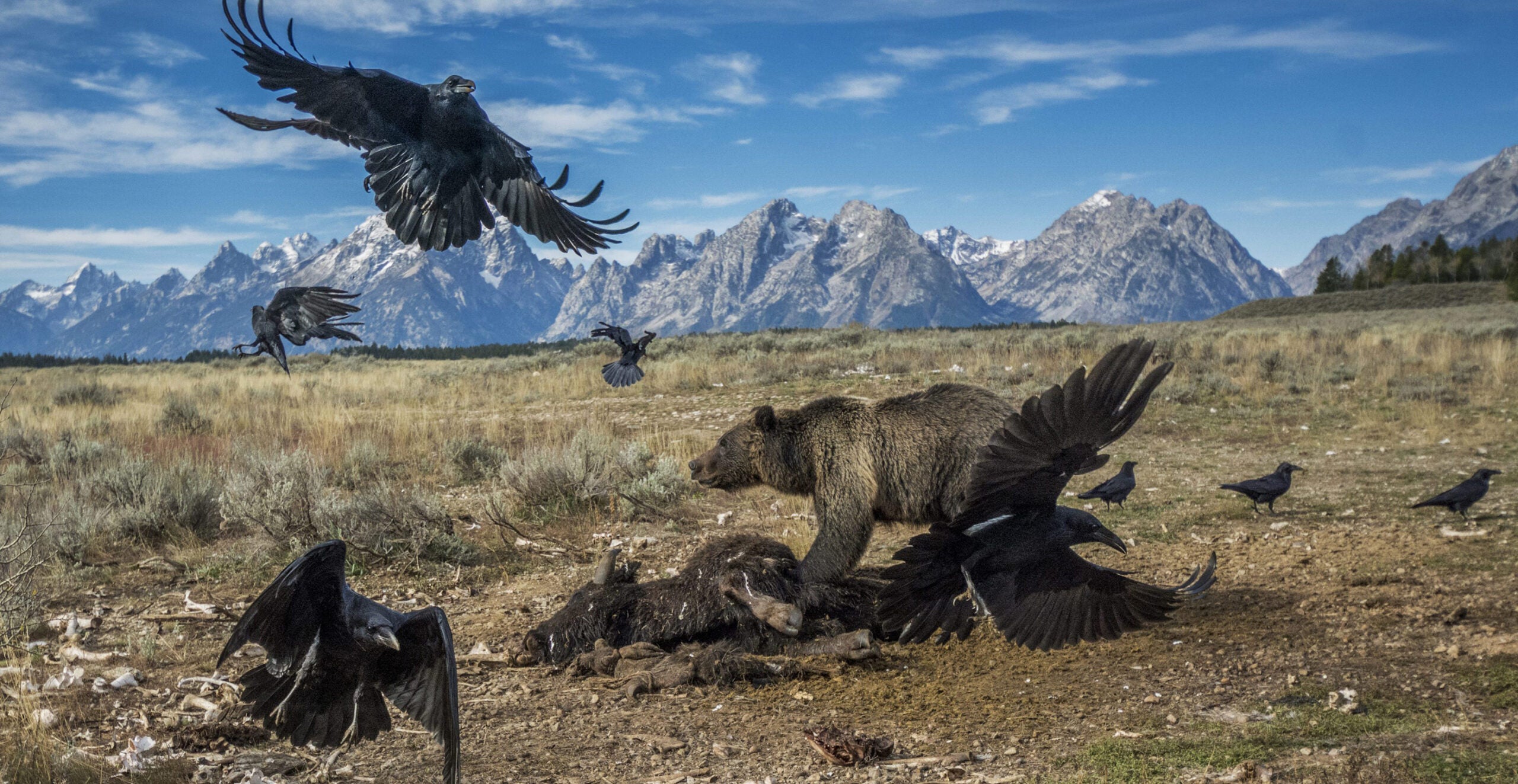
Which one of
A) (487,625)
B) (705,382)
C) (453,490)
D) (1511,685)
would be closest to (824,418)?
(487,625)

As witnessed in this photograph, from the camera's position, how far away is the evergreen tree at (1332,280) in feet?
245

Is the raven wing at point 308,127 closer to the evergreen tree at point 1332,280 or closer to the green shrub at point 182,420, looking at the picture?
the green shrub at point 182,420

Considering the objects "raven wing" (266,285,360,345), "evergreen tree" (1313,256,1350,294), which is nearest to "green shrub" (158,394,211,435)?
"raven wing" (266,285,360,345)

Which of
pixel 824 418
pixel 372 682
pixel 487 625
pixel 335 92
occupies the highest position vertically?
pixel 335 92

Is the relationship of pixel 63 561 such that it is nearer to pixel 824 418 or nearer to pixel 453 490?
pixel 453 490

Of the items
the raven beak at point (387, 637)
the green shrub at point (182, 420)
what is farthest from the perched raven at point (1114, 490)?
the green shrub at point (182, 420)

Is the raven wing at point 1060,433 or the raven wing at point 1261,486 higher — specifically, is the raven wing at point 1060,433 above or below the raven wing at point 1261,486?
above

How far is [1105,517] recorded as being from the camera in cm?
773

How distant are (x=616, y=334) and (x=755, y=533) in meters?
2.16

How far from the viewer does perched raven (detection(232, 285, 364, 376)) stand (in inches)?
85.0

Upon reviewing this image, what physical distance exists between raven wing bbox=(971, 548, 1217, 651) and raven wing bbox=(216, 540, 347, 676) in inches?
97.6

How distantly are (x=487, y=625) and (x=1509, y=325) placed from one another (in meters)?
27.2

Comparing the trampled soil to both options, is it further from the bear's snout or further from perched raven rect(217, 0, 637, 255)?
perched raven rect(217, 0, 637, 255)

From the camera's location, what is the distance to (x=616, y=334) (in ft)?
22.7
